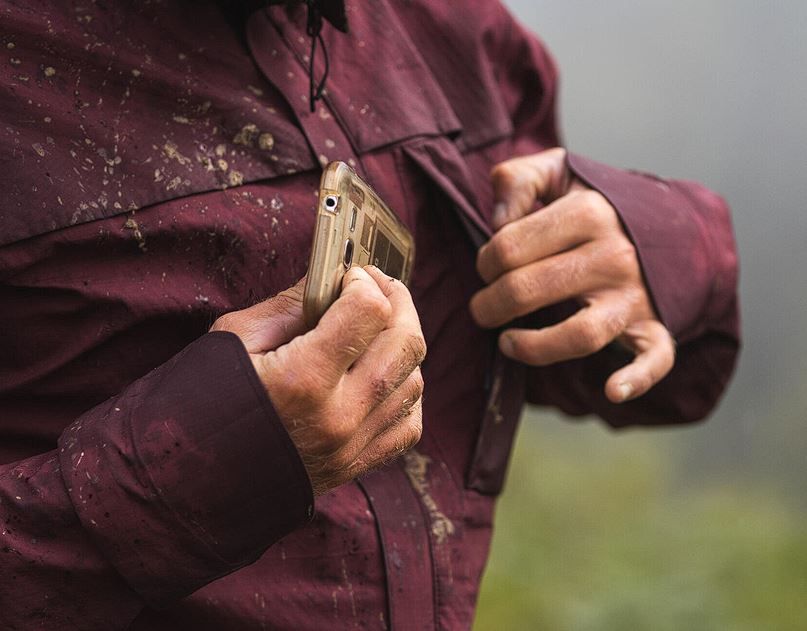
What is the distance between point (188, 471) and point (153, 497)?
0.03 m

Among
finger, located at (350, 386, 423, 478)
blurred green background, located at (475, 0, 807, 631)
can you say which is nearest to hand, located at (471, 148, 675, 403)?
finger, located at (350, 386, 423, 478)

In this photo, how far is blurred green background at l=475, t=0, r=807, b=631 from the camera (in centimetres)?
274

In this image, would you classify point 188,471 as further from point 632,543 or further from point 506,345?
point 632,543

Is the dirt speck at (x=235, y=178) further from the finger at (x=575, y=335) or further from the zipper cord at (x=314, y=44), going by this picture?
the finger at (x=575, y=335)

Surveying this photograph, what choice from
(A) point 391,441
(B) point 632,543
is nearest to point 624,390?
(A) point 391,441

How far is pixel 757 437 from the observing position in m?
3.07

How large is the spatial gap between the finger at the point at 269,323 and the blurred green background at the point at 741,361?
199 centimetres

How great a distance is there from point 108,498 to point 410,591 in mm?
349

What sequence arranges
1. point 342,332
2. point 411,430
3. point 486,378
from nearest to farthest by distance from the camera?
point 342,332 < point 411,430 < point 486,378

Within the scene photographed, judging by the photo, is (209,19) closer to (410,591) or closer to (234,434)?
(234,434)

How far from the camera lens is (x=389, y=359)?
2.35ft

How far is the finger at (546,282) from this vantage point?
100cm

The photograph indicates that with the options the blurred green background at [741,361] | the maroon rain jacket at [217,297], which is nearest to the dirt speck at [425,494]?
the maroon rain jacket at [217,297]

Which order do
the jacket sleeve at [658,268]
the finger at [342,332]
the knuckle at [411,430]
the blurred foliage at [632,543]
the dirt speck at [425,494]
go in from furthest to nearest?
1. the blurred foliage at [632,543]
2. the jacket sleeve at [658,268]
3. the dirt speck at [425,494]
4. the knuckle at [411,430]
5. the finger at [342,332]
